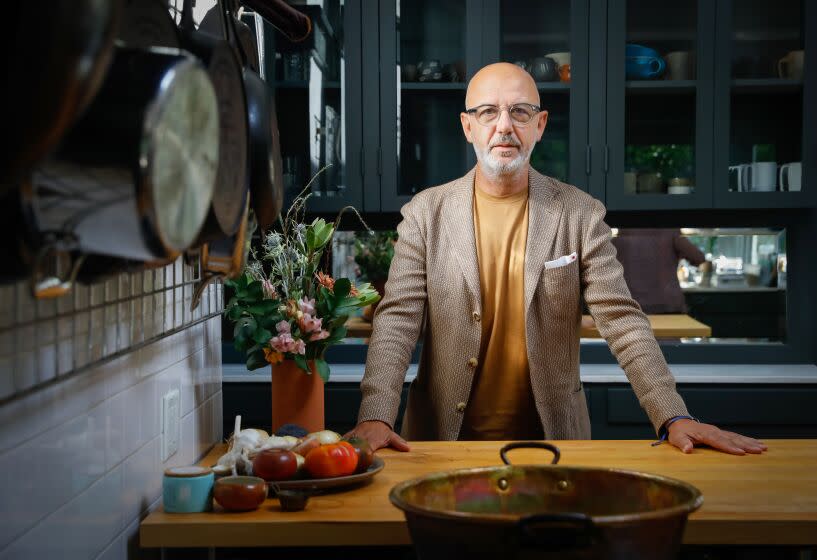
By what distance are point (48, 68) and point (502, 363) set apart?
1912 mm

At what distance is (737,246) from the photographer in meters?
3.54

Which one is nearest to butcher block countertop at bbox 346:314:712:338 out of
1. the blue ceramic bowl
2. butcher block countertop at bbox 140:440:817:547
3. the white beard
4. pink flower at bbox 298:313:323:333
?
the blue ceramic bowl

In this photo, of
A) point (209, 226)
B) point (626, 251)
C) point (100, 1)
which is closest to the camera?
point (100, 1)

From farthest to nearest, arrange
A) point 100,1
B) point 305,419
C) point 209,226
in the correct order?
point 305,419, point 209,226, point 100,1

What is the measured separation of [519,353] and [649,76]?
137 cm

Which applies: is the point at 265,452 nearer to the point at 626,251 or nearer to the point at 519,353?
the point at 519,353

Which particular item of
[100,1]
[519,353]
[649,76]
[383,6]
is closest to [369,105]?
[383,6]

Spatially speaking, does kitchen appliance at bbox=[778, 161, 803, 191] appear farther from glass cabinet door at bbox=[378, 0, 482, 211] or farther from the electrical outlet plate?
the electrical outlet plate

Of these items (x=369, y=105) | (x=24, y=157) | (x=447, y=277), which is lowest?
(x=447, y=277)

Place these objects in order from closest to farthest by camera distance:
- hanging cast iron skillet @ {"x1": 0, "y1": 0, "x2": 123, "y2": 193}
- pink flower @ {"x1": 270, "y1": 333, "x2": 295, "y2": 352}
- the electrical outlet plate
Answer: hanging cast iron skillet @ {"x1": 0, "y1": 0, "x2": 123, "y2": 193} < the electrical outlet plate < pink flower @ {"x1": 270, "y1": 333, "x2": 295, "y2": 352}

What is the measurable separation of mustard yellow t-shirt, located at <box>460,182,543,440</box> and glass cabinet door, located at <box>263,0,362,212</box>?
97 centimetres

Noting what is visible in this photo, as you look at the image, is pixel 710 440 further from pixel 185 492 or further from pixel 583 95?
pixel 583 95

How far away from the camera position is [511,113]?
2350 mm

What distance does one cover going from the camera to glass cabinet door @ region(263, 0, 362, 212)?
3.25m
